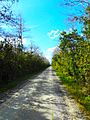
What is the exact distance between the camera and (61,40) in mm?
34062

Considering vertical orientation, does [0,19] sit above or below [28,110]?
above

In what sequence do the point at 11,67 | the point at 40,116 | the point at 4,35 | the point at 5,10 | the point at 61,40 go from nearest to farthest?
1. the point at 40,116
2. the point at 5,10
3. the point at 4,35
4. the point at 11,67
5. the point at 61,40

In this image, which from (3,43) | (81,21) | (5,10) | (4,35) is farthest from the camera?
(3,43)

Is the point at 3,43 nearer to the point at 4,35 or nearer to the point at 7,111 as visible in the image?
the point at 4,35

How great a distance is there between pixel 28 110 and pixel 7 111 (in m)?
0.91

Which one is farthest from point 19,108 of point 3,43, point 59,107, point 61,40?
point 61,40

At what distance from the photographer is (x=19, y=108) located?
12438mm

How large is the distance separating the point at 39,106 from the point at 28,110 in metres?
1.33

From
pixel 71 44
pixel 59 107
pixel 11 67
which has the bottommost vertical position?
pixel 59 107

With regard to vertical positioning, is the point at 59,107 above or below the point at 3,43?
below

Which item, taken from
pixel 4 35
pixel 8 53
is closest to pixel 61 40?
pixel 8 53

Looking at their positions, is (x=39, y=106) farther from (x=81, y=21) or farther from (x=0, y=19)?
(x=0, y=19)

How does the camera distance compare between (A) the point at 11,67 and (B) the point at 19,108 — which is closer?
(B) the point at 19,108

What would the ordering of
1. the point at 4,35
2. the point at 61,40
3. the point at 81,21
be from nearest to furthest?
the point at 81,21, the point at 4,35, the point at 61,40
